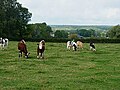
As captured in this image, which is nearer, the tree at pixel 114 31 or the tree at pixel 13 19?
the tree at pixel 13 19

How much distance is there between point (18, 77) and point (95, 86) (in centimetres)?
423

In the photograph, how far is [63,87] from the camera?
1367 centimetres

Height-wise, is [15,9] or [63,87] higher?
[15,9]

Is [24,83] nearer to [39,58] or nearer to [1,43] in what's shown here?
[39,58]

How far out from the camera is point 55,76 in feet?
55.3

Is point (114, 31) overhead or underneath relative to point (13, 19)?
underneath

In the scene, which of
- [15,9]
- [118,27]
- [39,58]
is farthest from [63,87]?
[118,27]

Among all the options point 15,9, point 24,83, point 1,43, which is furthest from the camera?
point 15,9

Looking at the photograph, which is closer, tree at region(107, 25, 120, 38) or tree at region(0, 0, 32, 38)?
tree at region(0, 0, 32, 38)

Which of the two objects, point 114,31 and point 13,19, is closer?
point 13,19

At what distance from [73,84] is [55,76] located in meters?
2.60

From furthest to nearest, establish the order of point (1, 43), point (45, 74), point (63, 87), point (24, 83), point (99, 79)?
point (1, 43)
point (45, 74)
point (99, 79)
point (24, 83)
point (63, 87)

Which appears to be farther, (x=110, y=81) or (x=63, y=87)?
(x=110, y=81)

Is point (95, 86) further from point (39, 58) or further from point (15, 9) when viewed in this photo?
point (15, 9)
